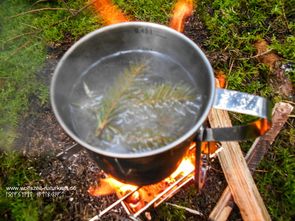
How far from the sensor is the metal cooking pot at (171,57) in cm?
169

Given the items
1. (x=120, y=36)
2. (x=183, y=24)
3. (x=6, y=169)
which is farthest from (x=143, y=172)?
(x=183, y=24)

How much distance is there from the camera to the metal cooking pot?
1.69 m

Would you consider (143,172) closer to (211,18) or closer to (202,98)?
(202,98)

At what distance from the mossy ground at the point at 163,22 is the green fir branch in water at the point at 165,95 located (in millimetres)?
1026

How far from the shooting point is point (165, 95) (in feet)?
6.48

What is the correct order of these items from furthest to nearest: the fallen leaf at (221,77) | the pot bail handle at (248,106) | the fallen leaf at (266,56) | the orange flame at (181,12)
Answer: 1. the orange flame at (181,12)
2. the fallen leaf at (266,56)
3. the fallen leaf at (221,77)
4. the pot bail handle at (248,106)

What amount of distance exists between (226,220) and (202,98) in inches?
43.0

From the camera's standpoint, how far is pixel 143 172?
1.96m

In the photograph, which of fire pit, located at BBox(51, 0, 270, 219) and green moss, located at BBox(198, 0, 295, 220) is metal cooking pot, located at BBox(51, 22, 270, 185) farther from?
green moss, located at BBox(198, 0, 295, 220)

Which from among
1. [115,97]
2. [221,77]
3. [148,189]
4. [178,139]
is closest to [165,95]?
[115,97]

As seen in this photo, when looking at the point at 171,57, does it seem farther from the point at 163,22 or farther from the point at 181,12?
the point at 181,12

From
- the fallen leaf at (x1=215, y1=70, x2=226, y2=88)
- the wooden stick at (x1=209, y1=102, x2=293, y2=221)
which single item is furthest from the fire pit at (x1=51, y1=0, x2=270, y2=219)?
the fallen leaf at (x1=215, y1=70, x2=226, y2=88)

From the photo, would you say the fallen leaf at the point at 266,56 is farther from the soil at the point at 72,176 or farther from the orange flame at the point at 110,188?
the orange flame at the point at 110,188

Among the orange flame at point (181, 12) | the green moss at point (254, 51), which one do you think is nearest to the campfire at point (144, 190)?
the green moss at point (254, 51)
